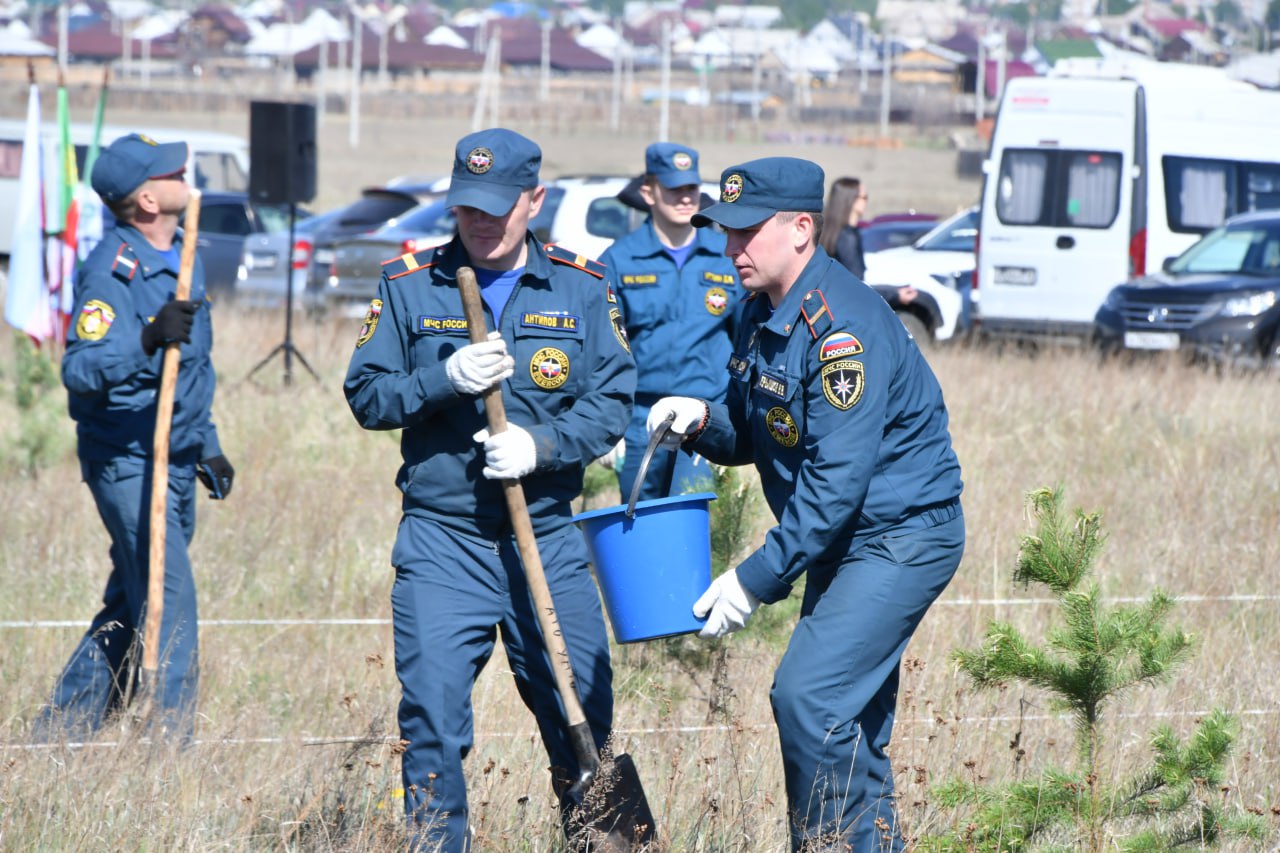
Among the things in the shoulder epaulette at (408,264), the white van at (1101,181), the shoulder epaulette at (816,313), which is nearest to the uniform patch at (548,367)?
the shoulder epaulette at (408,264)

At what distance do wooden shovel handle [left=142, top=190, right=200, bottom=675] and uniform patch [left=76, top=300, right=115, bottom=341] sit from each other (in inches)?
8.0

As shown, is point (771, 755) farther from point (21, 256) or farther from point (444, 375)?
point (21, 256)

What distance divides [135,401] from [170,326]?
0.34 m

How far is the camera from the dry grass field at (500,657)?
14.0 ft

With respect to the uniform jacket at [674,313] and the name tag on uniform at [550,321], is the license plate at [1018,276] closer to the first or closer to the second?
the uniform jacket at [674,313]

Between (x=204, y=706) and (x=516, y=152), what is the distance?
2655 millimetres

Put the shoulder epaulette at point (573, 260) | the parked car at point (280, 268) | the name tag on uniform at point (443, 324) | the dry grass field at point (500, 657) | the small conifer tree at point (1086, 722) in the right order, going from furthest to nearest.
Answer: the parked car at point (280, 268), the dry grass field at point (500, 657), the shoulder epaulette at point (573, 260), the name tag on uniform at point (443, 324), the small conifer tree at point (1086, 722)

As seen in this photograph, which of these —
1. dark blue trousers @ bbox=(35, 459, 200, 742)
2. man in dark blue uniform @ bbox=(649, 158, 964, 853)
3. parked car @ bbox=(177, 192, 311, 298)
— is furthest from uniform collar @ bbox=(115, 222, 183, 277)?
parked car @ bbox=(177, 192, 311, 298)

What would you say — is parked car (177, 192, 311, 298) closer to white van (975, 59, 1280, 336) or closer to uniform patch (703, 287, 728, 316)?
white van (975, 59, 1280, 336)

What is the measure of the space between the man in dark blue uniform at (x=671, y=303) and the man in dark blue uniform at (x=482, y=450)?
1.99 m

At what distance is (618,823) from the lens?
3.83 meters

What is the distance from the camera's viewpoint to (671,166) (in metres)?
6.20

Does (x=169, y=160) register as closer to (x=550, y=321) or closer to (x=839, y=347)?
(x=550, y=321)

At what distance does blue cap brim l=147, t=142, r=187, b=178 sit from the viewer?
5.04m
